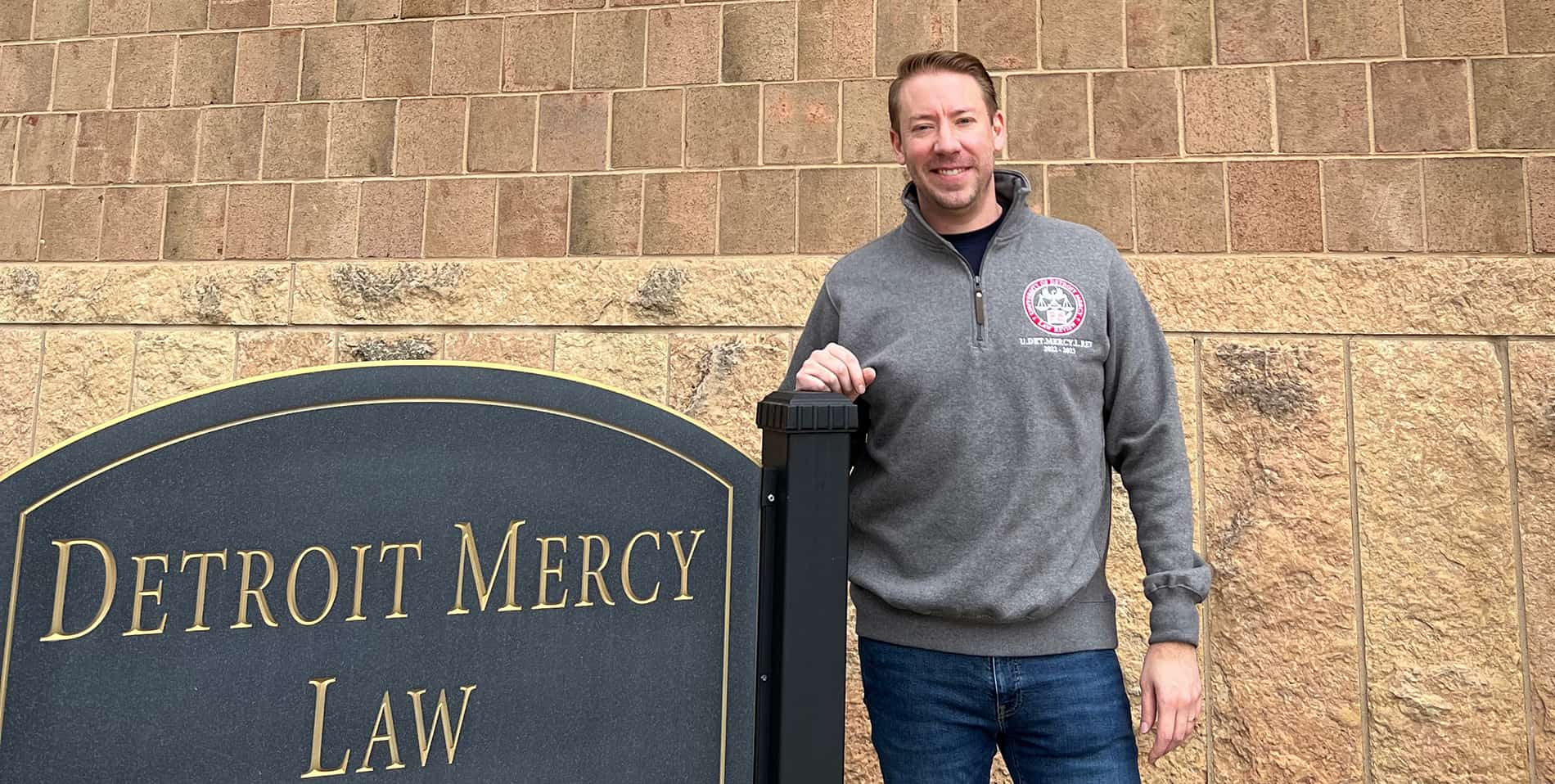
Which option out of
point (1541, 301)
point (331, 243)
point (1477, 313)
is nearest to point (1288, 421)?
point (1477, 313)

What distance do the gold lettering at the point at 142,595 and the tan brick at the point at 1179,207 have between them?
285 cm

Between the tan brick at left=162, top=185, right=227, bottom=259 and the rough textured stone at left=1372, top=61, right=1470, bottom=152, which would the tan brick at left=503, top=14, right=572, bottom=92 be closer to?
the tan brick at left=162, top=185, right=227, bottom=259

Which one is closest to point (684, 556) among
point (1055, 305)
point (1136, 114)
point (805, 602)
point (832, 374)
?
point (805, 602)

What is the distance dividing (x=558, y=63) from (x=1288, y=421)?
9.28 ft

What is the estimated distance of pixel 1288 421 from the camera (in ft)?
9.62

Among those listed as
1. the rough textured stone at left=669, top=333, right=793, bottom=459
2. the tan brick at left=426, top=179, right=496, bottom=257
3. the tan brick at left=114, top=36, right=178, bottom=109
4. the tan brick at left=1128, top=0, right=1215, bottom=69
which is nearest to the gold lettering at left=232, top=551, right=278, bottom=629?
the rough textured stone at left=669, top=333, right=793, bottom=459

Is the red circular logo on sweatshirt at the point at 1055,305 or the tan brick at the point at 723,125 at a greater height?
the tan brick at the point at 723,125

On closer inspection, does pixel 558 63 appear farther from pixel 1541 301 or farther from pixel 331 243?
pixel 1541 301

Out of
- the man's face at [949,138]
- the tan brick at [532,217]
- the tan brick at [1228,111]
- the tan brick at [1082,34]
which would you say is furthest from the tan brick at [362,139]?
the tan brick at [1228,111]

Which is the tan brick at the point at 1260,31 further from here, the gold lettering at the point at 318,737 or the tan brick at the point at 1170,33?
the gold lettering at the point at 318,737

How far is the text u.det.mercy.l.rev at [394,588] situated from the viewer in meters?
1.11

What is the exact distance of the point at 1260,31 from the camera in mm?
3090

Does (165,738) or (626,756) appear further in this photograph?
(626,756)

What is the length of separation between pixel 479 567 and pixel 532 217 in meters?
2.44
